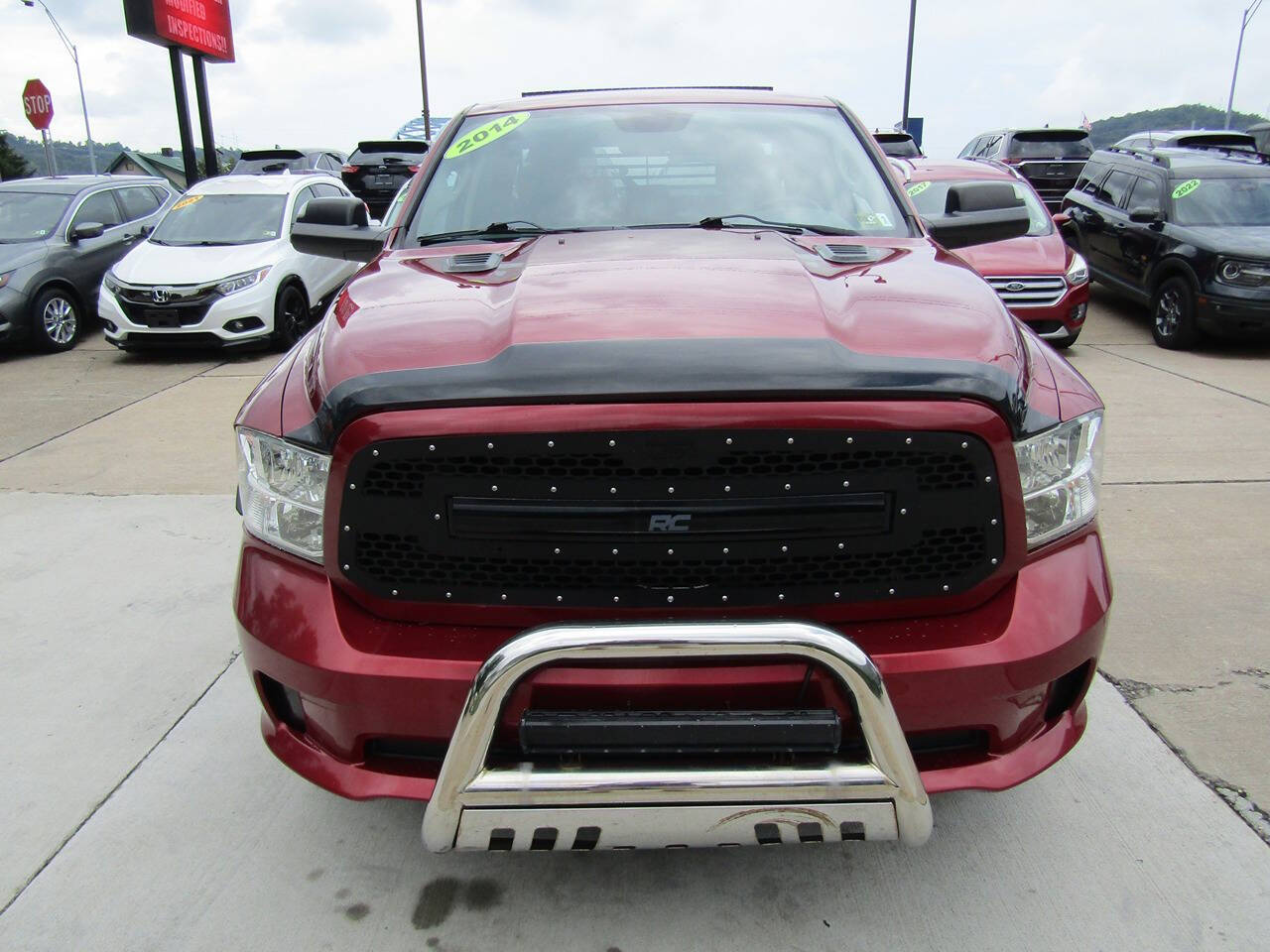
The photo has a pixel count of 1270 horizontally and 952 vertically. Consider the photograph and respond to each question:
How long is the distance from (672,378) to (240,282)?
8.98 metres

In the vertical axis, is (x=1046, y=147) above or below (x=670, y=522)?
above

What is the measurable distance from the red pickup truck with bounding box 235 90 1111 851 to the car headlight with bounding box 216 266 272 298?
8207 millimetres

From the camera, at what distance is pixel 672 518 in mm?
1895

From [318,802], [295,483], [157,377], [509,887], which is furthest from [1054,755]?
[157,377]

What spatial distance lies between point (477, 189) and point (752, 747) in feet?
7.45

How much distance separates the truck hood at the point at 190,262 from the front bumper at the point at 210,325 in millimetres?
267

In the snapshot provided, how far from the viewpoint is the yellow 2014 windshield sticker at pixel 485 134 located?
11.7ft

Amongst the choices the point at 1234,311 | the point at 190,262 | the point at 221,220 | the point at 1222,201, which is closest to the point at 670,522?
the point at 1234,311

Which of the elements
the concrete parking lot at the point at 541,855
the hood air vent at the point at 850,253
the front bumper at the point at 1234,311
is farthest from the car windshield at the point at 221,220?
the front bumper at the point at 1234,311

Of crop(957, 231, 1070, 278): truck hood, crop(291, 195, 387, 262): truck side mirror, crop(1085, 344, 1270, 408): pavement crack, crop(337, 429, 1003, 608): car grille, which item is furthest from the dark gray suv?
crop(1085, 344, 1270, 408): pavement crack

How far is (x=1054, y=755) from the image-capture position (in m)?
2.10

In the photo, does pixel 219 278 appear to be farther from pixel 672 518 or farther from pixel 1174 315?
pixel 1174 315

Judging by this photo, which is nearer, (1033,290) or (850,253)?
(850,253)

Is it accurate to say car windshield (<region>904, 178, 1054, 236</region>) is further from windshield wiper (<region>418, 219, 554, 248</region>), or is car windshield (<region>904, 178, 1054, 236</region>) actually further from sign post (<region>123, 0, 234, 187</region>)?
sign post (<region>123, 0, 234, 187</region>)
